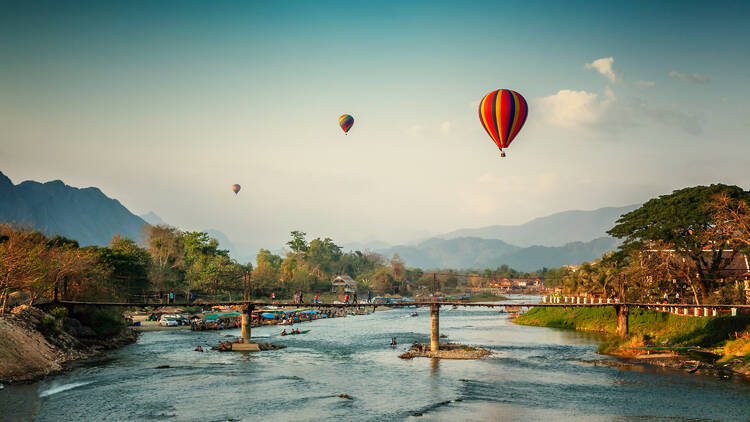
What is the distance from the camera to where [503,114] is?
5628 cm

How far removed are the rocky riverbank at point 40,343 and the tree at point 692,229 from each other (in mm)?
64293

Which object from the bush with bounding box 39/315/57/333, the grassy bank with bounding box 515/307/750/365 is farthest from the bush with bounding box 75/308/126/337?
the grassy bank with bounding box 515/307/750/365

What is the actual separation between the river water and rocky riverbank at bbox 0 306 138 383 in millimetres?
2146

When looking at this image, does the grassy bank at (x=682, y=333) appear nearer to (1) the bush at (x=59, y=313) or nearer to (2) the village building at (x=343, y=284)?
(1) the bush at (x=59, y=313)

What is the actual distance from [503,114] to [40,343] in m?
50.1

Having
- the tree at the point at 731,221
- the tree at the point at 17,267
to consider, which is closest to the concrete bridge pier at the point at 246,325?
the tree at the point at 17,267

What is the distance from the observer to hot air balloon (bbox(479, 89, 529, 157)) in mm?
56094

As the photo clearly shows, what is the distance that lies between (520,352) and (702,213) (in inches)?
1001

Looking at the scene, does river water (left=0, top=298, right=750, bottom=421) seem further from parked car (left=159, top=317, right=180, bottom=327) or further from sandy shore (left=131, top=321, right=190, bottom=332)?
parked car (left=159, top=317, right=180, bottom=327)

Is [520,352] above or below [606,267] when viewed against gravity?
below

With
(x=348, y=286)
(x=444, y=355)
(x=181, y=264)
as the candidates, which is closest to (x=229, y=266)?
(x=181, y=264)

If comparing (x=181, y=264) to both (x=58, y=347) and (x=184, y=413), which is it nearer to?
(x=58, y=347)

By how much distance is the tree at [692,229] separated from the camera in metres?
58.8

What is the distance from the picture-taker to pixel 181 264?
122062 millimetres
